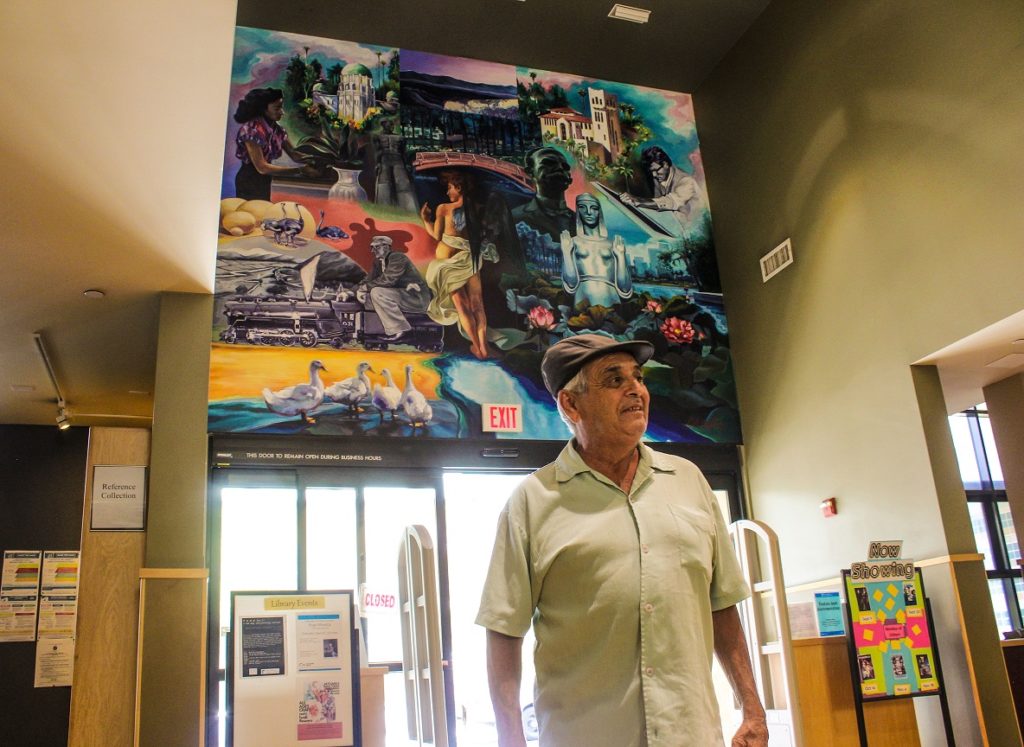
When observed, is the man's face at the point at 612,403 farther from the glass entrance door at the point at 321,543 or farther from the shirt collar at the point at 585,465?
the glass entrance door at the point at 321,543

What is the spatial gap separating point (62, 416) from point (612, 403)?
6400 mm

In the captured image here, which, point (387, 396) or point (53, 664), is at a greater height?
point (387, 396)

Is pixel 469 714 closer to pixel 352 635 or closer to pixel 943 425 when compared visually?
pixel 352 635

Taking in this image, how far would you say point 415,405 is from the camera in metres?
6.43

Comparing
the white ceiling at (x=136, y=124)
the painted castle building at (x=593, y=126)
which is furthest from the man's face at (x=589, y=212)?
A: the white ceiling at (x=136, y=124)

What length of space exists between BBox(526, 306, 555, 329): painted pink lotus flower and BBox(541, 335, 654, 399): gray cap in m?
4.67

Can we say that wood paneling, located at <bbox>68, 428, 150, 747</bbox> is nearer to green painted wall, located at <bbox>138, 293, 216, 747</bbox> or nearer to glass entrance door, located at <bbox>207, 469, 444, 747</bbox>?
green painted wall, located at <bbox>138, 293, 216, 747</bbox>

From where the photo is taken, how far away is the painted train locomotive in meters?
6.22

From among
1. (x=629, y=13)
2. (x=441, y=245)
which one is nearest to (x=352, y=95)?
(x=441, y=245)

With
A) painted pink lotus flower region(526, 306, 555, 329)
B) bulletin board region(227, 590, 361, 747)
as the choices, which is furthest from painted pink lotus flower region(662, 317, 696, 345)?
bulletin board region(227, 590, 361, 747)

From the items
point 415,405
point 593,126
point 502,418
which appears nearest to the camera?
point 415,405

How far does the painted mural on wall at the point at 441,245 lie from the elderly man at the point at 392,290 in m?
0.01

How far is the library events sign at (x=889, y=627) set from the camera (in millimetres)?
5000

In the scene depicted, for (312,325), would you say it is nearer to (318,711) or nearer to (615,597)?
(318,711)
